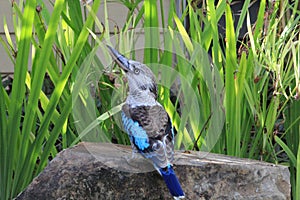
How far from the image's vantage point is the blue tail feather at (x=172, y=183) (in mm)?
1108

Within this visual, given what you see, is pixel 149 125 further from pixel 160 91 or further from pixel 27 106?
pixel 27 106

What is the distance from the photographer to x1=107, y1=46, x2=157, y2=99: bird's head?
107 cm

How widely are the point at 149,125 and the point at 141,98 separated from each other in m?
0.06

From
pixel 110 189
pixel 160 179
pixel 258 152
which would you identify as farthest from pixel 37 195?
pixel 258 152

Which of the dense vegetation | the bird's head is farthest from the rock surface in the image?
the bird's head

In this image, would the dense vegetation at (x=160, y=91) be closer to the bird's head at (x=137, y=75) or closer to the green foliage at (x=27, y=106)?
the green foliage at (x=27, y=106)

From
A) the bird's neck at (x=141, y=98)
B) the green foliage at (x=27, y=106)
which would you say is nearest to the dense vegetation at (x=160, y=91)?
the green foliage at (x=27, y=106)

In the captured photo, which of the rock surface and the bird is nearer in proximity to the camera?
the bird

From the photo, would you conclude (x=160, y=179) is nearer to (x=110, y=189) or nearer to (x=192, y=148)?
(x=110, y=189)

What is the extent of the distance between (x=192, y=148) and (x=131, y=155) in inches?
13.1

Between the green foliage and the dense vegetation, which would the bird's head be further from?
the green foliage

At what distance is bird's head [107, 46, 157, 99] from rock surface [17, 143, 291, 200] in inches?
7.5

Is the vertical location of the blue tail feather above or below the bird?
below

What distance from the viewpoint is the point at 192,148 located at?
153 cm
